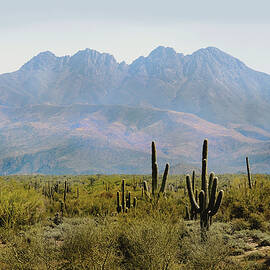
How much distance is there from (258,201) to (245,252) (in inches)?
256

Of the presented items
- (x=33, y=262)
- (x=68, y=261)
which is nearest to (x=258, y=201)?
(x=68, y=261)

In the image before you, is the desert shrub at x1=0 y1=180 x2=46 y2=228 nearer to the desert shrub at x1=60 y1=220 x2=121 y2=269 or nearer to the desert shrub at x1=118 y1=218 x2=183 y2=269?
the desert shrub at x1=60 y1=220 x2=121 y2=269

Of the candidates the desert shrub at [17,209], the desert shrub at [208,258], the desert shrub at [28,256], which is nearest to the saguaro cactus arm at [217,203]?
the desert shrub at [208,258]

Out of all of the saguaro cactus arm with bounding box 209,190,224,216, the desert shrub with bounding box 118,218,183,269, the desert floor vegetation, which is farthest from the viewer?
the saguaro cactus arm with bounding box 209,190,224,216

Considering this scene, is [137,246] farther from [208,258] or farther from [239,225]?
[239,225]

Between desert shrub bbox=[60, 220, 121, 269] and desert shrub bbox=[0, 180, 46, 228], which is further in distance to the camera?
desert shrub bbox=[0, 180, 46, 228]

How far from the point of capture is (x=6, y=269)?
12.4 metres

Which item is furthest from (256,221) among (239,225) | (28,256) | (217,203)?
(28,256)

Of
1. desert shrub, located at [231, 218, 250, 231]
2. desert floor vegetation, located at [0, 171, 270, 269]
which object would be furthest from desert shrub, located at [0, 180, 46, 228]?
desert shrub, located at [231, 218, 250, 231]

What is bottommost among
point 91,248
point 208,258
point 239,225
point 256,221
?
point 239,225

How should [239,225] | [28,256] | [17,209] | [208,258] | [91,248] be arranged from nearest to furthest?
[28,256], [208,258], [91,248], [17,209], [239,225]

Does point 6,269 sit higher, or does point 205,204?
point 205,204

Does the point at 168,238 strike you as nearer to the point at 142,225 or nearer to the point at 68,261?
the point at 142,225

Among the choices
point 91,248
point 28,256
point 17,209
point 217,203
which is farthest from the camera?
point 17,209
